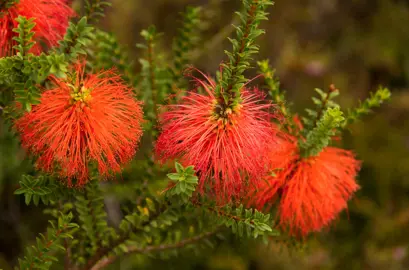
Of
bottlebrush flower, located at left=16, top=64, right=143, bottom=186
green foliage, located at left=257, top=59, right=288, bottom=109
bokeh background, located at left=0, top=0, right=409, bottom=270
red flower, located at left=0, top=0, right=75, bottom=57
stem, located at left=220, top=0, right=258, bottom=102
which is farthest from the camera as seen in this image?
bokeh background, located at left=0, top=0, right=409, bottom=270

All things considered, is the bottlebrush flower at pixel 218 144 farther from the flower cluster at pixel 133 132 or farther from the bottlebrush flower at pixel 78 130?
the bottlebrush flower at pixel 78 130

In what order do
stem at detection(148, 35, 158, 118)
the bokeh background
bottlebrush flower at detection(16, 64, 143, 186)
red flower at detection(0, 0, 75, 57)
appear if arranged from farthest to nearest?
the bokeh background < stem at detection(148, 35, 158, 118) < red flower at detection(0, 0, 75, 57) < bottlebrush flower at detection(16, 64, 143, 186)

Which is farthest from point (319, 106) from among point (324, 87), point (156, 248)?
point (324, 87)

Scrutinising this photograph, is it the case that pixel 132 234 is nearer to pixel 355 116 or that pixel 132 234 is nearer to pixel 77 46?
pixel 77 46

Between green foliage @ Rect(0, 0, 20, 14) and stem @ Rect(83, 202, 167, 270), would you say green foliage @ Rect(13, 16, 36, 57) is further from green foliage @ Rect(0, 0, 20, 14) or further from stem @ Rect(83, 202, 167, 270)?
stem @ Rect(83, 202, 167, 270)

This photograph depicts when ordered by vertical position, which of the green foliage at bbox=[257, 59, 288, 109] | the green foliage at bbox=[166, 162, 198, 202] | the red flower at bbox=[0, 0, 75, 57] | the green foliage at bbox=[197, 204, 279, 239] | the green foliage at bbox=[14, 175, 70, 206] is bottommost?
the green foliage at bbox=[197, 204, 279, 239]

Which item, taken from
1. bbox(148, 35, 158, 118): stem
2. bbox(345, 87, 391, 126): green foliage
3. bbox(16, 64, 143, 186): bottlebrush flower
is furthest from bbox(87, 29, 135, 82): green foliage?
bbox(345, 87, 391, 126): green foliage

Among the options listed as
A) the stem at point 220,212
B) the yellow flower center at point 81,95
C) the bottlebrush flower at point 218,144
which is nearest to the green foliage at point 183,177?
the bottlebrush flower at point 218,144

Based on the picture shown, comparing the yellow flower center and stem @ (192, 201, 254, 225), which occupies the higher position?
the yellow flower center

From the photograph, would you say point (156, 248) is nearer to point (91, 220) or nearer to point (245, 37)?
point (91, 220)
